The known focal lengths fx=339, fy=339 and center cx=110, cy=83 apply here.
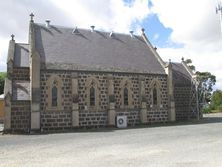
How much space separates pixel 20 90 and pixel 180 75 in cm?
2175

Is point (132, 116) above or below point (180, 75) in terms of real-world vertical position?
below

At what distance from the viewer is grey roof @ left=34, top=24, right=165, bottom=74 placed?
34906 millimetres

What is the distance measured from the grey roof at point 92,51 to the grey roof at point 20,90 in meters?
2.88

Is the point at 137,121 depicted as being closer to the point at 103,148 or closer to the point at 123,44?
the point at 123,44

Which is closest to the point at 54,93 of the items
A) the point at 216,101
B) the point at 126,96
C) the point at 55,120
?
the point at 55,120

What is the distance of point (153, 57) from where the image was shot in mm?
41969

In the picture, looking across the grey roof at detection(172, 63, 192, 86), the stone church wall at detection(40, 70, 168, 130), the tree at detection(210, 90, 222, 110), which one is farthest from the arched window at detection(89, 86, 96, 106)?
the tree at detection(210, 90, 222, 110)

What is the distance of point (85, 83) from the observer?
34.6 meters

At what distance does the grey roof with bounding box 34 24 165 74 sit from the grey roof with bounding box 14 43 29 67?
2.30 m

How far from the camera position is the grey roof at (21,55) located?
35406 mm

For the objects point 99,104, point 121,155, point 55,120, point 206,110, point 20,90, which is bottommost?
point 121,155

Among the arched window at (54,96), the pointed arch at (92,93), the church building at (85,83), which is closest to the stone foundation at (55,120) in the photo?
the church building at (85,83)

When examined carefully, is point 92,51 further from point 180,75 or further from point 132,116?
point 180,75

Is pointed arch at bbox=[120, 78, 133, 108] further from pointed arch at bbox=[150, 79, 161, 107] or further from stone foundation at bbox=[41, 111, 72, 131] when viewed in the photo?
stone foundation at bbox=[41, 111, 72, 131]
